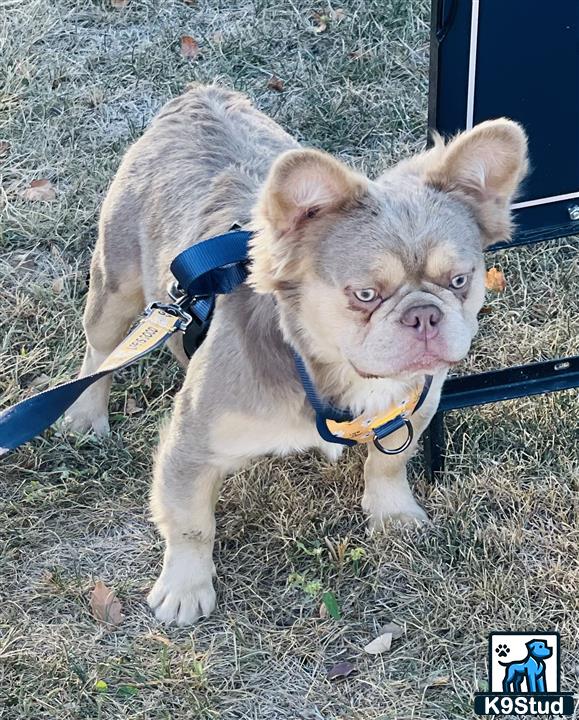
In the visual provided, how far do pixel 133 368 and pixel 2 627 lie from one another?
144 centimetres

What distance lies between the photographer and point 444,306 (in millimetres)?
2801

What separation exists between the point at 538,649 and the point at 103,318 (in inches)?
86.2

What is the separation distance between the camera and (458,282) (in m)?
2.88

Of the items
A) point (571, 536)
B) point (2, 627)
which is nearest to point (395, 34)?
point (571, 536)

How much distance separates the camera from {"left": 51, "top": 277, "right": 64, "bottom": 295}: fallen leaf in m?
5.09

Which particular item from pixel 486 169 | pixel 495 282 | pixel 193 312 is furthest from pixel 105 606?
pixel 495 282

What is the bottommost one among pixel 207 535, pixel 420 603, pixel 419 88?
pixel 420 603

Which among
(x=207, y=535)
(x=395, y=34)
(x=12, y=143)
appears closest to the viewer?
(x=207, y=535)

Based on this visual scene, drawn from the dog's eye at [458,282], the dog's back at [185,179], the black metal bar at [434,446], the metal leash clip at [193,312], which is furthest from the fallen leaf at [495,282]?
the dog's eye at [458,282]

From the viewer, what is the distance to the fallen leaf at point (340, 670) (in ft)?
11.6

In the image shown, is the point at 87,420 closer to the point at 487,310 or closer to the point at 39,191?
the point at 39,191

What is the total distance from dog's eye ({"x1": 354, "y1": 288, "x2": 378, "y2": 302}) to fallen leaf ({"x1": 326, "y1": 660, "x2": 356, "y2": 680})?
1.48 metres

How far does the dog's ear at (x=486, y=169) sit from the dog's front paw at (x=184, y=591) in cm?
162

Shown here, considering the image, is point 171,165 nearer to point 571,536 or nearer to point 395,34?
point 571,536
